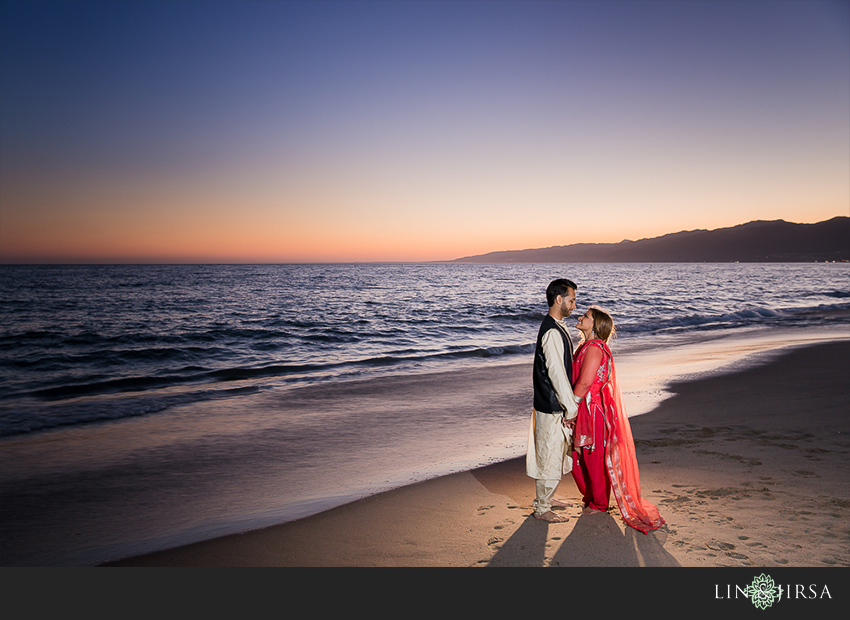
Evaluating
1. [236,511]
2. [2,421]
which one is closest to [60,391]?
[2,421]

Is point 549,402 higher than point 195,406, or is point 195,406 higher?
point 549,402

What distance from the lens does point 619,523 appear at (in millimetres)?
4121

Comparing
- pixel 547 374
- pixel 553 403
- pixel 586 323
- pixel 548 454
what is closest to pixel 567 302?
pixel 586 323

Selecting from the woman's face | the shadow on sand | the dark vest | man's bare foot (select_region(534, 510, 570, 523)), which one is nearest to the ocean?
man's bare foot (select_region(534, 510, 570, 523))

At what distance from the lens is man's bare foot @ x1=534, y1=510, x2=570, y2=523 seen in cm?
416

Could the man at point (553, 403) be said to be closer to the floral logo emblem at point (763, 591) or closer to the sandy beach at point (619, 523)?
the sandy beach at point (619, 523)

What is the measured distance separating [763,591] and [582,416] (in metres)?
1.61

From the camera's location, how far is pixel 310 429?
26.1 feet

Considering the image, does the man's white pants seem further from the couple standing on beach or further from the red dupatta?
the red dupatta

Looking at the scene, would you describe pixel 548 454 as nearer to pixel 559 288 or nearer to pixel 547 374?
pixel 547 374

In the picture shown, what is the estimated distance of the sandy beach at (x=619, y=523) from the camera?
142 inches

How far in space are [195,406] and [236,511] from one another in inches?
227

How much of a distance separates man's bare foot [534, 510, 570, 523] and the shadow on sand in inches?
Result: 1.9

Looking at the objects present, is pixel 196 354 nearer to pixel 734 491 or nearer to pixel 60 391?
pixel 60 391
